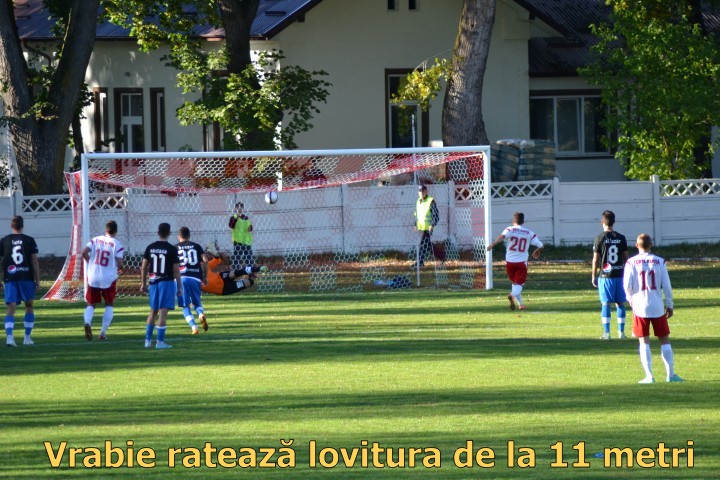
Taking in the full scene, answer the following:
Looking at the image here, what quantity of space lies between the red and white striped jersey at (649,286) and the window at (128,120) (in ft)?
94.2

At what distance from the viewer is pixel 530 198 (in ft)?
101

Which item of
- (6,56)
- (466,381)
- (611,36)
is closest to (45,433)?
(466,381)

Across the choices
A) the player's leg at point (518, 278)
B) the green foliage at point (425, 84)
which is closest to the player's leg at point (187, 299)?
the player's leg at point (518, 278)

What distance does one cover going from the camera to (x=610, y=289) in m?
16.3

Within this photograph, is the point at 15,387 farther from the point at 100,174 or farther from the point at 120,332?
the point at 100,174

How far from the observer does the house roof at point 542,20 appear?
3519 cm

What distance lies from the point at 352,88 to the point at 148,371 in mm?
22169

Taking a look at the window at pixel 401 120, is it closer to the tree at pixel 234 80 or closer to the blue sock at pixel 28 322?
the tree at pixel 234 80

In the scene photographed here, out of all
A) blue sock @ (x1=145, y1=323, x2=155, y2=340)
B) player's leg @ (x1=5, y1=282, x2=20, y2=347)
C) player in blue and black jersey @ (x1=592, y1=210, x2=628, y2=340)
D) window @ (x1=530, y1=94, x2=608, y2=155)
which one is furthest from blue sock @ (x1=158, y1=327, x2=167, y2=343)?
window @ (x1=530, y1=94, x2=608, y2=155)

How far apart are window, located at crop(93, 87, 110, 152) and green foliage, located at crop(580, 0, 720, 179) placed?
16.1m

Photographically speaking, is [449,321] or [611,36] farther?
[611,36]

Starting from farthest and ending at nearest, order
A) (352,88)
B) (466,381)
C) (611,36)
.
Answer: (352,88) < (611,36) < (466,381)

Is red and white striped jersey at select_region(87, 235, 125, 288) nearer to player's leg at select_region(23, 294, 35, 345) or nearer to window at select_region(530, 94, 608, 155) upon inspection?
player's leg at select_region(23, 294, 35, 345)

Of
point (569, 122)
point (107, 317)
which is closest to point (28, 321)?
point (107, 317)
